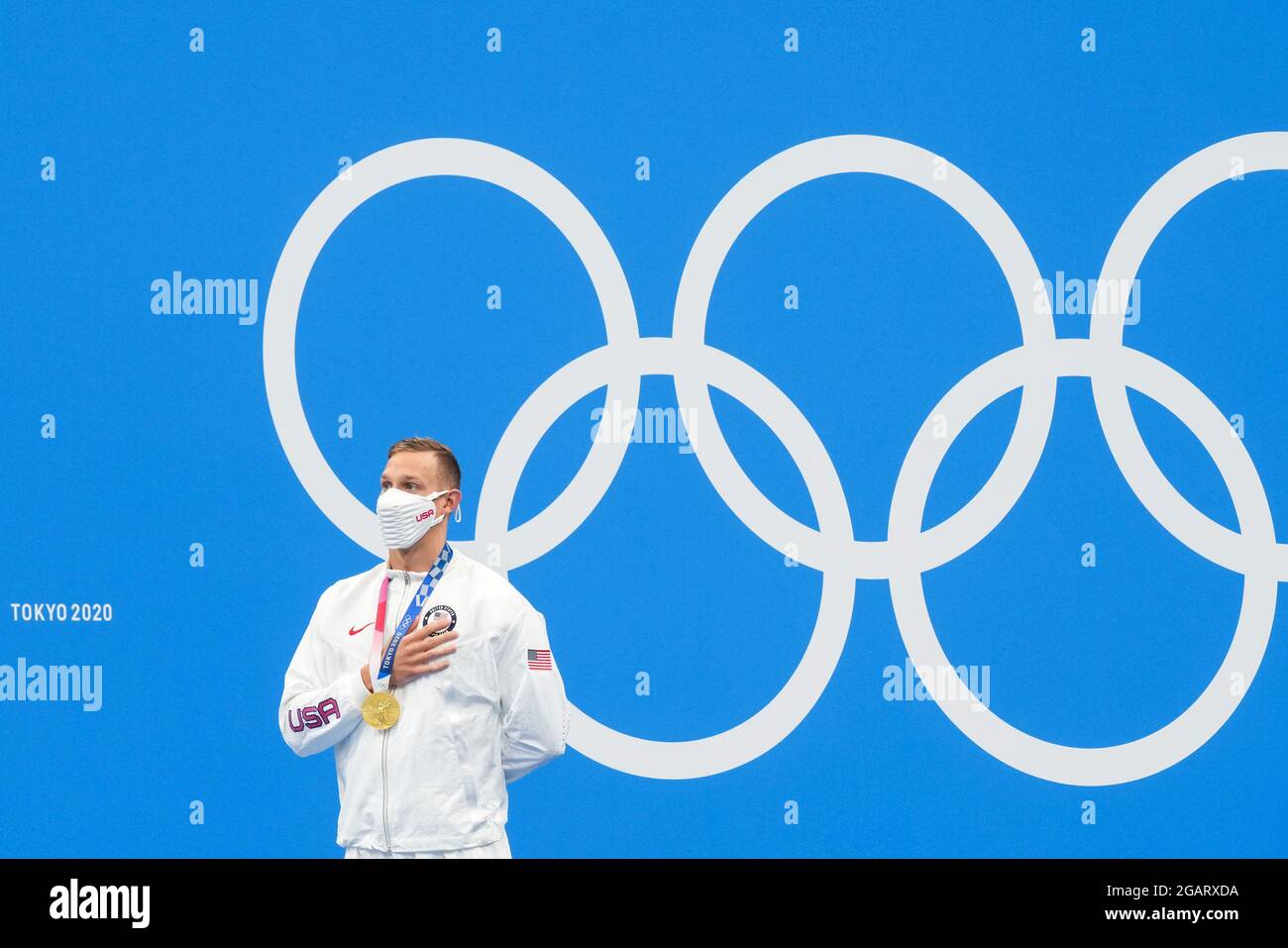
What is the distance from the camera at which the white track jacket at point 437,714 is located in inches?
173

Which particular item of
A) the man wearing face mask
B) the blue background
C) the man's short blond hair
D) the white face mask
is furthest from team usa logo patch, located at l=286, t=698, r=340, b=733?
the blue background

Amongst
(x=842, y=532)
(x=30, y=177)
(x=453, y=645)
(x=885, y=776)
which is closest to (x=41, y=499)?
(x=30, y=177)

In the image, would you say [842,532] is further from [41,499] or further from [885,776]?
[41,499]

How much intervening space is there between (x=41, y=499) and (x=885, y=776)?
161 inches

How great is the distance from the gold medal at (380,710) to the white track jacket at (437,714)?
0.10ft

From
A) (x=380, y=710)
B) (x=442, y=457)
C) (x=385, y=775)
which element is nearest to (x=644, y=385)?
(x=442, y=457)

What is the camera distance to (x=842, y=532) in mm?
6203

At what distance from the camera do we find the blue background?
6.16 m

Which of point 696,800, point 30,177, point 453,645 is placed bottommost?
point 696,800

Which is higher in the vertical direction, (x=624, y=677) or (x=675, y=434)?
(x=675, y=434)

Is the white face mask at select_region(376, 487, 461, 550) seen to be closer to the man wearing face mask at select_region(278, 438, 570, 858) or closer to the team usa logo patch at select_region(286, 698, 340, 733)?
the man wearing face mask at select_region(278, 438, 570, 858)

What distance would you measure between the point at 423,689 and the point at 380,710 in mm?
153

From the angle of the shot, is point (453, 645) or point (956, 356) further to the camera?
point (956, 356)

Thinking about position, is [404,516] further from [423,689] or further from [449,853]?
[449,853]
